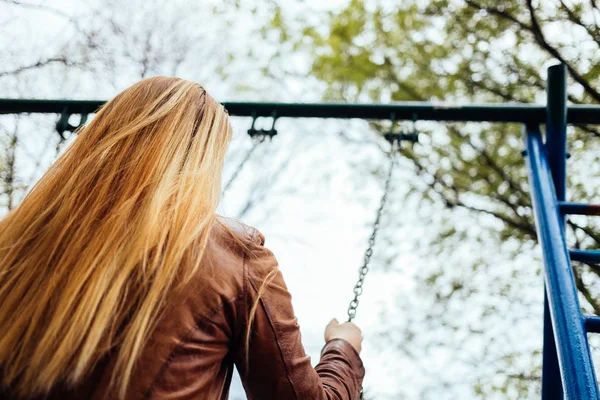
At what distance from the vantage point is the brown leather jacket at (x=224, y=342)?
33.4 inches

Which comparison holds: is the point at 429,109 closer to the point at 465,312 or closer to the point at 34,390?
the point at 34,390

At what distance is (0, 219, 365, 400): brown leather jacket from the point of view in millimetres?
849

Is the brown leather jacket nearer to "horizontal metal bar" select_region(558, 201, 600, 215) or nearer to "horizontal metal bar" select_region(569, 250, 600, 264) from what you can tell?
"horizontal metal bar" select_region(569, 250, 600, 264)

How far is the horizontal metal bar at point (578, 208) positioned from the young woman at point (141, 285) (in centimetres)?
107

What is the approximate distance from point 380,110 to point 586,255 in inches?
42.0

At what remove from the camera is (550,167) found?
1874 millimetres

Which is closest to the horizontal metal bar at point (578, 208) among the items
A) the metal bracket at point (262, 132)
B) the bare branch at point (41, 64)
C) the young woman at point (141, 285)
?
the young woman at point (141, 285)

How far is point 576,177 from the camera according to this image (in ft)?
14.1

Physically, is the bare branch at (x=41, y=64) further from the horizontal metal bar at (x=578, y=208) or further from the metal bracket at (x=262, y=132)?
the horizontal metal bar at (x=578, y=208)

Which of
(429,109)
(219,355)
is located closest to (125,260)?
(219,355)

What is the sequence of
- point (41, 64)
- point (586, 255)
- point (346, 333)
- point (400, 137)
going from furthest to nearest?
point (41, 64)
point (400, 137)
point (586, 255)
point (346, 333)

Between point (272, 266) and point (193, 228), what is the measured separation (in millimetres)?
181

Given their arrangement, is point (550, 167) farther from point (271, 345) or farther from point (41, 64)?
point (41, 64)

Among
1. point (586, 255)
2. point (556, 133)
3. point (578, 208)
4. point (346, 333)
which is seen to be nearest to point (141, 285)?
point (346, 333)
